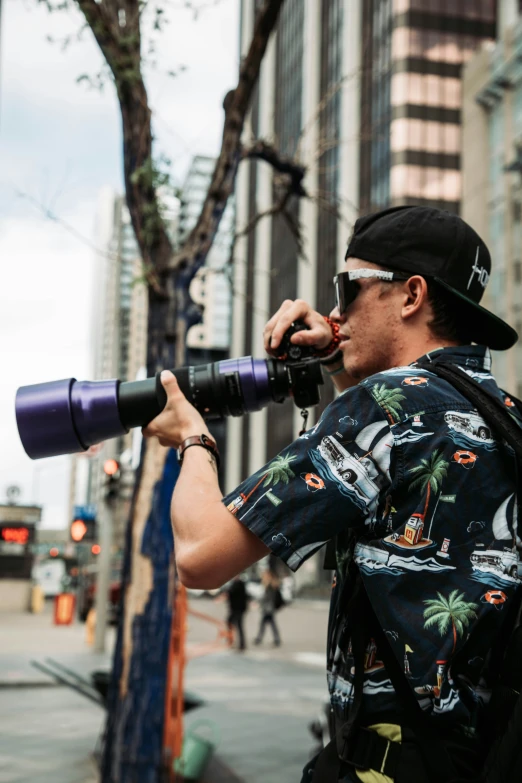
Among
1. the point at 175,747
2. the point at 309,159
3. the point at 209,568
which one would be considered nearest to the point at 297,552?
the point at 209,568

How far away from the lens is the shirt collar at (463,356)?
5.32ft

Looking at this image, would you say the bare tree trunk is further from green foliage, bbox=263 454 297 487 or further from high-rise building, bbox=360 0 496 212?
high-rise building, bbox=360 0 496 212

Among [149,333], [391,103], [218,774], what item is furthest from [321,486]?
[391,103]

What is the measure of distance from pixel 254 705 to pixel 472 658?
9.34 meters

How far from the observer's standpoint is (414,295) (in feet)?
5.49

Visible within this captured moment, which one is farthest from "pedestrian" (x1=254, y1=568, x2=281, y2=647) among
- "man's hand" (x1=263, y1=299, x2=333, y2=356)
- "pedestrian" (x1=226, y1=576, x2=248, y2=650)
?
"man's hand" (x1=263, y1=299, x2=333, y2=356)

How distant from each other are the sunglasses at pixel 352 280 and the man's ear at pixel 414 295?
0.02 m

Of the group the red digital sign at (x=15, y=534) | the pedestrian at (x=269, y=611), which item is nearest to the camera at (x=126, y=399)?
the pedestrian at (x=269, y=611)

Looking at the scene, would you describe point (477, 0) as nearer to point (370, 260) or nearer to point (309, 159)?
point (309, 159)

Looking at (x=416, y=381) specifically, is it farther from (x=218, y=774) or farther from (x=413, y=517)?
(x=218, y=774)

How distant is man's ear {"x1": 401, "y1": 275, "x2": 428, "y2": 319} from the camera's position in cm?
165

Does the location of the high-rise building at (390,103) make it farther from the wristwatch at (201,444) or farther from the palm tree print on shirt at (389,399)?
the palm tree print on shirt at (389,399)

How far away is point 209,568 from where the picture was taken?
1.46 m

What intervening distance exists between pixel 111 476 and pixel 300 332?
13.8 metres
